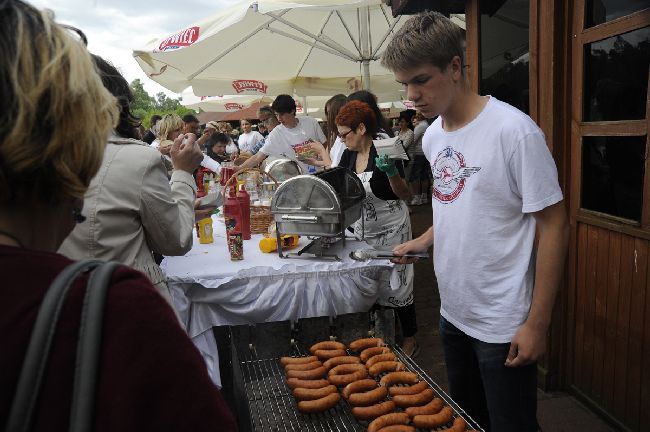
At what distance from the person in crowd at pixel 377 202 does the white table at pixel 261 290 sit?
563mm

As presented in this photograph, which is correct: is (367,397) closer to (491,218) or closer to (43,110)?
(491,218)

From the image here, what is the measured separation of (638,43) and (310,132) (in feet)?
15.8

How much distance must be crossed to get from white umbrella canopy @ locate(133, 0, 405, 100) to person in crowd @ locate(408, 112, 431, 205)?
1234 mm

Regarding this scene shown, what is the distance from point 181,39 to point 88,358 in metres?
6.38

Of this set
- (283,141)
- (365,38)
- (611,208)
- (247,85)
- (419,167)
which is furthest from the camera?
(419,167)

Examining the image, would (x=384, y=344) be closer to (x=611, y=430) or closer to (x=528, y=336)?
(x=528, y=336)

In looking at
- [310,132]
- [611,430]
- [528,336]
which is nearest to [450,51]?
[528,336]

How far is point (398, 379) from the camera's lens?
254 cm

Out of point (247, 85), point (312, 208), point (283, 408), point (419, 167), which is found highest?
point (247, 85)

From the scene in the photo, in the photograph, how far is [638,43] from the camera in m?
2.73

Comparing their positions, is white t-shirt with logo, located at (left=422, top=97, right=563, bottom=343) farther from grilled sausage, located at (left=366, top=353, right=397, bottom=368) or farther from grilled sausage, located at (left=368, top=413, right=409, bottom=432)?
grilled sausage, located at (left=366, top=353, right=397, bottom=368)

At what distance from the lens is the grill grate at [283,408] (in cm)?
236

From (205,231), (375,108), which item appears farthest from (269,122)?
(205,231)

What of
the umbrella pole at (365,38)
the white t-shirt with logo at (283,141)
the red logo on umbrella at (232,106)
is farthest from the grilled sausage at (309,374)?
the red logo on umbrella at (232,106)
